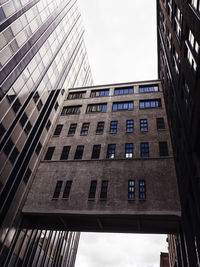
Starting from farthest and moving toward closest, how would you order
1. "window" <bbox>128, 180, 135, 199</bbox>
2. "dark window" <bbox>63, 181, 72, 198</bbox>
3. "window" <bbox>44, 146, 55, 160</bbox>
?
"window" <bbox>44, 146, 55, 160</bbox> < "dark window" <bbox>63, 181, 72, 198</bbox> < "window" <bbox>128, 180, 135, 199</bbox>

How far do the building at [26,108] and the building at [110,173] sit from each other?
219cm

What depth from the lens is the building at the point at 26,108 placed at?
2056 cm

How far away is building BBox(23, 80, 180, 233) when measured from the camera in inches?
812

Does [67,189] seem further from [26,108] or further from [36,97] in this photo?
[36,97]

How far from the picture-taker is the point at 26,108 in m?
24.1

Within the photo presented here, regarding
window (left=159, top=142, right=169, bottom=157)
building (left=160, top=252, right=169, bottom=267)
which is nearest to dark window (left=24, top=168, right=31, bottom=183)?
window (left=159, top=142, right=169, bottom=157)

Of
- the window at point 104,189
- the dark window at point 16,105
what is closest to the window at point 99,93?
the dark window at point 16,105

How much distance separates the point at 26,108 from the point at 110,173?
41.1ft

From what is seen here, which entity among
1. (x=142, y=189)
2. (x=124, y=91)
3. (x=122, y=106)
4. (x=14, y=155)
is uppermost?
(x=124, y=91)

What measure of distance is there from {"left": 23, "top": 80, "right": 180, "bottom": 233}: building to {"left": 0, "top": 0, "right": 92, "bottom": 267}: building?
219 centimetres

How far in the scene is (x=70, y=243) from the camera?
34625 millimetres

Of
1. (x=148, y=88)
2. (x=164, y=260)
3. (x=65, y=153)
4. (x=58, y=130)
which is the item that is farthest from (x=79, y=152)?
(x=164, y=260)

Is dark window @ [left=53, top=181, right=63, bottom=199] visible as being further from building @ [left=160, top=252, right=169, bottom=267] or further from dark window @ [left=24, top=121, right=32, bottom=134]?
building @ [left=160, top=252, right=169, bottom=267]

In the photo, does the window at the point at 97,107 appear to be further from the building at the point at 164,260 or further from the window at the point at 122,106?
the building at the point at 164,260
